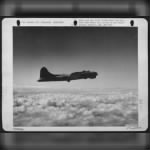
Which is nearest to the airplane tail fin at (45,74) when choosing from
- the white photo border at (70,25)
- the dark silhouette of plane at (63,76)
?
the dark silhouette of plane at (63,76)

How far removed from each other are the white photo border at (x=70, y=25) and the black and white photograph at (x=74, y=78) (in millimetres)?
14

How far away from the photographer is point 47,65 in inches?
34.1

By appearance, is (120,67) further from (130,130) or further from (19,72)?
(19,72)

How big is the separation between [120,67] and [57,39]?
0.78 feet

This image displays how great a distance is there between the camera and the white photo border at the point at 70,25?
2.84 feet

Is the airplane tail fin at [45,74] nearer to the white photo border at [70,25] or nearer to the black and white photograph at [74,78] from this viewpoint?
the black and white photograph at [74,78]

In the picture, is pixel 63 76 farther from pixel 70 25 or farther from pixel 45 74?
pixel 70 25

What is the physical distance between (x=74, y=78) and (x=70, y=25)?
183 millimetres

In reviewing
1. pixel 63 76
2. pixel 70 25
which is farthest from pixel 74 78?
pixel 70 25

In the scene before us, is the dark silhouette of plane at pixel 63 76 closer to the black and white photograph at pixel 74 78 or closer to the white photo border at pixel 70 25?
the black and white photograph at pixel 74 78

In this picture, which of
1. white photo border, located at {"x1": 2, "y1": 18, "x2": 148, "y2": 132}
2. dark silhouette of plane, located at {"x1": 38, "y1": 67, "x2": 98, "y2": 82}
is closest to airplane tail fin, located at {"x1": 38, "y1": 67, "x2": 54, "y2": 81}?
dark silhouette of plane, located at {"x1": 38, "y1": 67, "x2": 98, "y2": 82}

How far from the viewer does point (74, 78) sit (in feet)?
2.84

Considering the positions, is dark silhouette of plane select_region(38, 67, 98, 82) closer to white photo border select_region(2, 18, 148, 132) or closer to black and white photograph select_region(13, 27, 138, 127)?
black and white photograph select_region(13, 27, 138, 127)

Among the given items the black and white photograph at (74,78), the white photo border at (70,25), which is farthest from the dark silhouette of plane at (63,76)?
the white photo border at (70,25)
